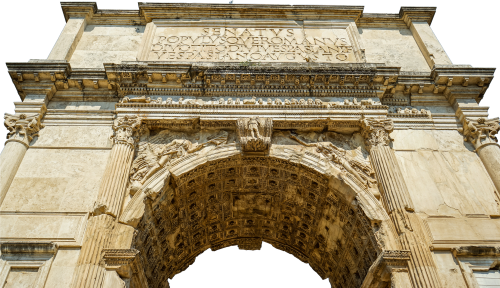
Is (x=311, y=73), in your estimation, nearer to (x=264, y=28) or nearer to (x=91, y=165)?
(x=264, y=28)

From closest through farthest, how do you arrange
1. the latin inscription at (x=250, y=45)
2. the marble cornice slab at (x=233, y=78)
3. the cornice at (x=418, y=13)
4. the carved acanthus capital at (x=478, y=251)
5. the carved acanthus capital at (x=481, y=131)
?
the carved acanthus capital at (x=478, y=251)
the carved acanthus capital at (x=481, y=131)
the marble cornice slab at (x=233, y=78)
the latin inscription at (x=250, y=45)
the cornice at (x=418, y=13)

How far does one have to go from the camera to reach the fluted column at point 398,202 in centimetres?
802

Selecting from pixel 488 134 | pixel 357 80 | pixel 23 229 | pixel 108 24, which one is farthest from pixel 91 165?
pixel 488 134

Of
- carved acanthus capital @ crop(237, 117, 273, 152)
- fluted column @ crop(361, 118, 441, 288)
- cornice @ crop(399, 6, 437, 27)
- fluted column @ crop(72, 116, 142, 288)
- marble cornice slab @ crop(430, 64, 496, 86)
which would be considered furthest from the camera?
cornice @ crop(399, 6, 437, 27)

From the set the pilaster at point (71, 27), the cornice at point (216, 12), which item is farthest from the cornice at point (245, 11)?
the pilaster at point (71, 27)

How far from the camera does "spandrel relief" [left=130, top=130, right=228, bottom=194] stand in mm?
9770

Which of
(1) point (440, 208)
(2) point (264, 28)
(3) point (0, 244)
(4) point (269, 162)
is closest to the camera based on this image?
(3) point (0, 244)

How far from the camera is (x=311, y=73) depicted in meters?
11.1

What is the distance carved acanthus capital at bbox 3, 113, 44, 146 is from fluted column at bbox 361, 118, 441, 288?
8.05m

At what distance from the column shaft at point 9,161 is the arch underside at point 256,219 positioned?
3.02m

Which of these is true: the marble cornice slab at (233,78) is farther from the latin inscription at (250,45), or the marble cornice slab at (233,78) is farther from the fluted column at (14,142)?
the latin inscription at (250,45)

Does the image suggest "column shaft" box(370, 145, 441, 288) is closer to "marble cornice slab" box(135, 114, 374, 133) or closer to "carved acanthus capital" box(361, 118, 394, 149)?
"carved acanthus capital" box(361, 118, 394, 149)

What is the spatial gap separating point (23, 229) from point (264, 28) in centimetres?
888

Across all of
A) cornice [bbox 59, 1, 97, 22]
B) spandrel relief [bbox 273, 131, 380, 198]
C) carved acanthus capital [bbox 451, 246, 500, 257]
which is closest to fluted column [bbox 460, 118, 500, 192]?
carved acanthus capital [bbox 451, 246, 500, 257]
